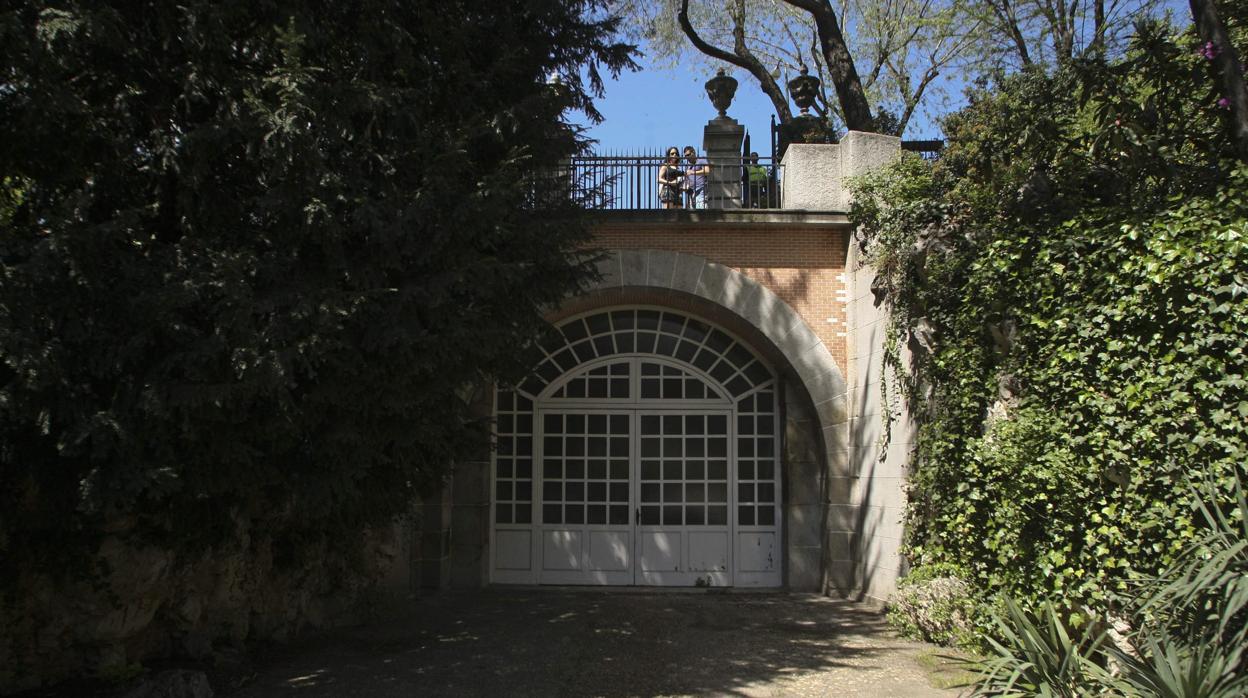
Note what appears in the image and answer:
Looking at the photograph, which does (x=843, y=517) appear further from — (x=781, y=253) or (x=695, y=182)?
(x=695, y=182)

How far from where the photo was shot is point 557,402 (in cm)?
1149

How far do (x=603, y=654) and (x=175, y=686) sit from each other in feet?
10.1

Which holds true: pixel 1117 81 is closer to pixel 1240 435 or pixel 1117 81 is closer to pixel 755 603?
pixel 1240 435

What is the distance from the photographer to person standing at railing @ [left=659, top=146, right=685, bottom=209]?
11242 millimetres

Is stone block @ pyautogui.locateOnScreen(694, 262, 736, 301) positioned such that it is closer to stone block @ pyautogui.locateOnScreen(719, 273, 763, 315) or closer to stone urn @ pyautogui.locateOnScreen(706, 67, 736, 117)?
stone block @ pyautogui.locateOnScreen(719, 273, 763, 315)

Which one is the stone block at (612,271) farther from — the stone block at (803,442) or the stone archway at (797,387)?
the stone block at (803,442)

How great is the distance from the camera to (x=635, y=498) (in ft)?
37.1

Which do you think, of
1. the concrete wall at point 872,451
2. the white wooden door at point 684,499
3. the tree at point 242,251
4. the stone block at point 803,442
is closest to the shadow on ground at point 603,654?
the concrete wall at point 872,451

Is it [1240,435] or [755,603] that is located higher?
[1240,435]

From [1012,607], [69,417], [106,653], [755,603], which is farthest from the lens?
[755,603]

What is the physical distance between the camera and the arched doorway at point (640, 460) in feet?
36.9

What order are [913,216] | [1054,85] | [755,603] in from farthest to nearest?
[755,603] < [913,216] < [1054,85]

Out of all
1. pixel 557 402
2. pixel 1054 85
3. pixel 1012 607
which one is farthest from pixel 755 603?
pixel 1054 85

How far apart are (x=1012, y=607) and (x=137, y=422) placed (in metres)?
4.95
